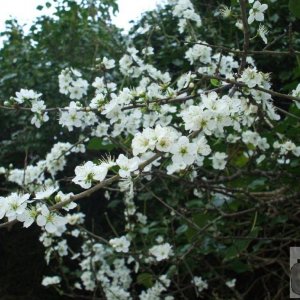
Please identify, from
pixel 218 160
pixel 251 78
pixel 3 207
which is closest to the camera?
pixel 3 207

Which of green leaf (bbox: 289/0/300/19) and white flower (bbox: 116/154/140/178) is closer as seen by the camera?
white flower (bbox: 116/154/140/178)

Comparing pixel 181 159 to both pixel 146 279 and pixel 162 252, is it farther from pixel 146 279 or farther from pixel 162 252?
pixel 146 279

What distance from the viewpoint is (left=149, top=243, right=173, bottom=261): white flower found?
2117 mm

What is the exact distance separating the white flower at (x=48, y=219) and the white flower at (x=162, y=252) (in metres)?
1.16

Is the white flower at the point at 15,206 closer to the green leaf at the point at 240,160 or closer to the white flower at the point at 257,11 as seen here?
the white flower at the point at 257,11

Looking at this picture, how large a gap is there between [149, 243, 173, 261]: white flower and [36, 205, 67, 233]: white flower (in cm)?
116

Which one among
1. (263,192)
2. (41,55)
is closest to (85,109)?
(263,192)

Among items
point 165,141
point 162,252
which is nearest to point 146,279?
point 162,252

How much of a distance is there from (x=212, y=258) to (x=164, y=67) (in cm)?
135

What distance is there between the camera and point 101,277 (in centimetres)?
256

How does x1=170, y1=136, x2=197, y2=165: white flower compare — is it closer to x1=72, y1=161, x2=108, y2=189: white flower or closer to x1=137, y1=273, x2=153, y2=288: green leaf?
x1=72, y1=161, x2=108, y2=189: white flower

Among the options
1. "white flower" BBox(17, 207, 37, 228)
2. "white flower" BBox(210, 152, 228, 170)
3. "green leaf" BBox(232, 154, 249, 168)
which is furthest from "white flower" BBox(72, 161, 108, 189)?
"green leaf" BBox(232, 154, 249, 168)

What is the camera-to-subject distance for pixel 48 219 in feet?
3.29

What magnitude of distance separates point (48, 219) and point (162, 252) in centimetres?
122
